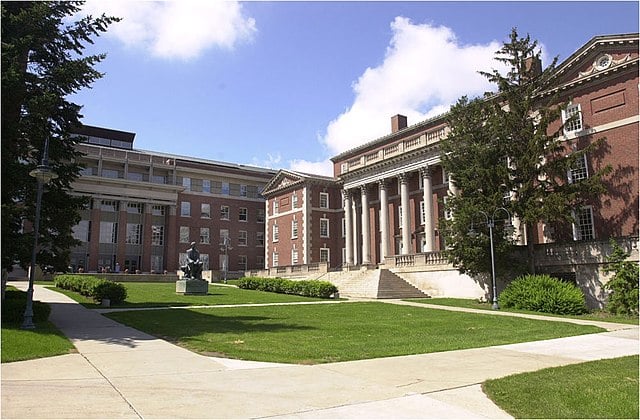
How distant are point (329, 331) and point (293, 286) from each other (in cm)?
2143

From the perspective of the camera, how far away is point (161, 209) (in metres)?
72.8

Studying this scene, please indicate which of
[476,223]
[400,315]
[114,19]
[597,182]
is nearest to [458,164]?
[476,223]

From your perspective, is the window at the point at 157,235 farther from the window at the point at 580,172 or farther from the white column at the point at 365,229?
the window at the point at 580,172

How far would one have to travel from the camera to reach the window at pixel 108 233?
6753cm

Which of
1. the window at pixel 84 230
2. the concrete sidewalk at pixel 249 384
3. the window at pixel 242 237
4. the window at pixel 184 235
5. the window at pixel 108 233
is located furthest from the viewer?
the window at pixel 242 237

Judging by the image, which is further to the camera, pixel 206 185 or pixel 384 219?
pixel 206 185

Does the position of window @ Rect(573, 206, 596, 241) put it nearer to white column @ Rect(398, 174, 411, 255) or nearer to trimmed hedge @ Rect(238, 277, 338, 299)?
white column @ Rect(398, 174, 411, 255)

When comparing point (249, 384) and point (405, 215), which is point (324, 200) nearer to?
point (405, 215)

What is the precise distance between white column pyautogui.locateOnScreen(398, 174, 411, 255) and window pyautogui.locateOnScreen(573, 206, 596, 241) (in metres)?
15.0

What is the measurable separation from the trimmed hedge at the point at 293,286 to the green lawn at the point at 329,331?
10.3 metres

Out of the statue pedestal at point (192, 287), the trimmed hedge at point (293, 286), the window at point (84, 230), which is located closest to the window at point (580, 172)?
the trimmed hedge at point (293, 286)

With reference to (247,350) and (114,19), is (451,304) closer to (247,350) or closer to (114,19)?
(247,350)

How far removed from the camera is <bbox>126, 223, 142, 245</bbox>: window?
69625 millimetres

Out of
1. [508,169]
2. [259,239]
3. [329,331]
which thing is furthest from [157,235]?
[329,331]
